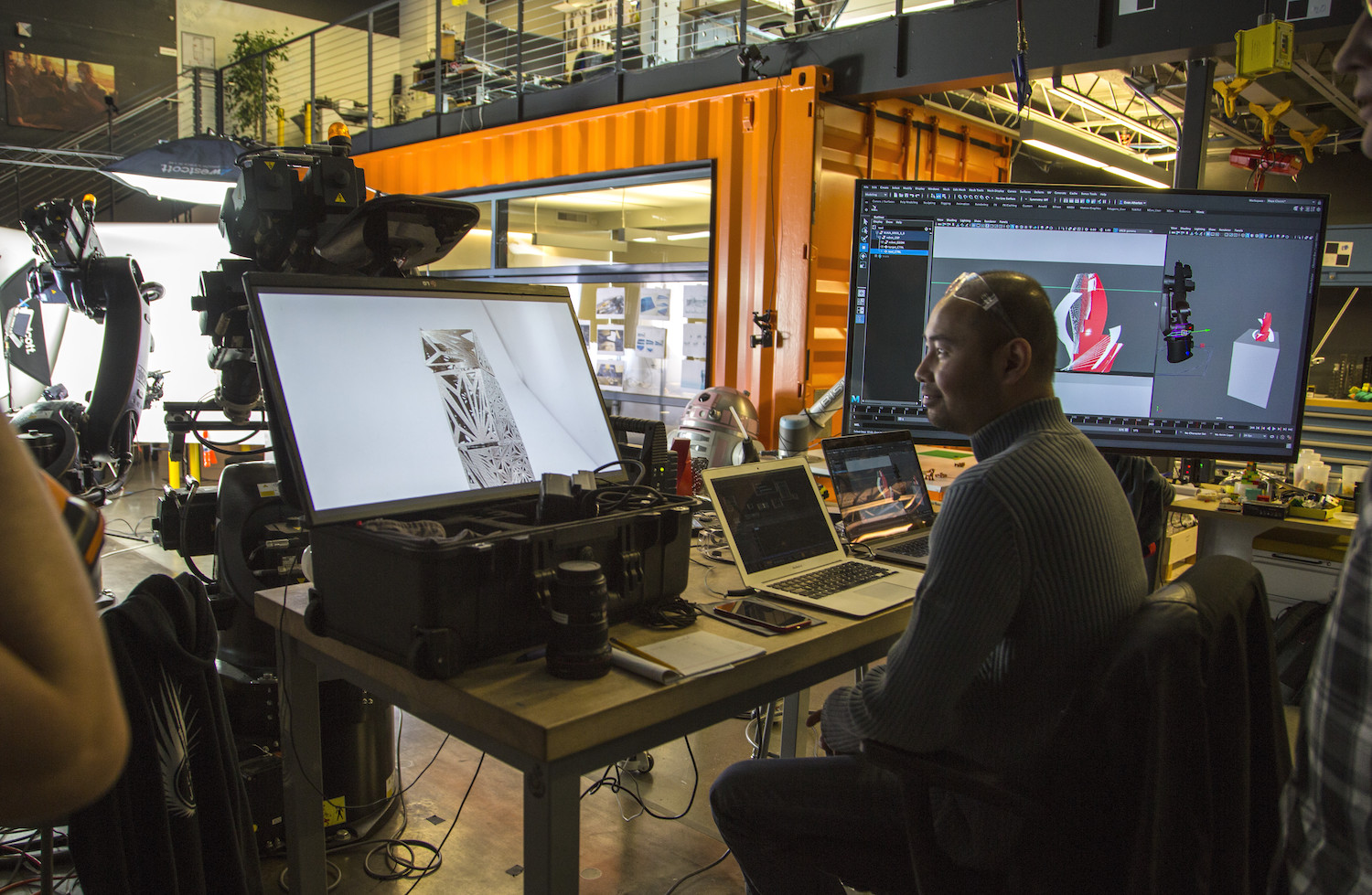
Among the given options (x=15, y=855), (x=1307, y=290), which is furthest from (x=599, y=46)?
(x=15, y=855)

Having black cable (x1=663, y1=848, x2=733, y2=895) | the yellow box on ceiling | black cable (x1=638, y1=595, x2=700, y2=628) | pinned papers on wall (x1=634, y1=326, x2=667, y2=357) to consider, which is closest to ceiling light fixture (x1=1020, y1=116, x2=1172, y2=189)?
pinned papers on wall (x1=634, y1=326, x2=667, y2=357)

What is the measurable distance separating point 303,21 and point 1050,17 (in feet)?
38.5

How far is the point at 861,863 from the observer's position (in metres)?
1.47

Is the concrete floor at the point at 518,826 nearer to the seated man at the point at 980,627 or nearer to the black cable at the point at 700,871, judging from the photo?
the black cable at the point at 700,871

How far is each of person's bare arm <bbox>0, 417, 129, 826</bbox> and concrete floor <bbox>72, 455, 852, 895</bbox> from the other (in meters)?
1.70

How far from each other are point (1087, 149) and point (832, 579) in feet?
21.9

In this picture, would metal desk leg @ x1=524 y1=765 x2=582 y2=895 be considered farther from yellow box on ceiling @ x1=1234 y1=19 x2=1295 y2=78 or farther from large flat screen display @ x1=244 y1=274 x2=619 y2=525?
yellow box on ceiling @ x1=1234 y1=19 x2=1295 y2=78

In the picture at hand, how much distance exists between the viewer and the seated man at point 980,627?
48.8 inches

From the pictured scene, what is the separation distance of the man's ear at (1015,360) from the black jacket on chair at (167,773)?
4.88 feet

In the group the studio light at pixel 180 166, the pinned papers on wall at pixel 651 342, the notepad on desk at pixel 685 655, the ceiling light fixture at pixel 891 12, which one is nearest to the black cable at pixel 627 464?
the notepad on desk at pixel 685 655

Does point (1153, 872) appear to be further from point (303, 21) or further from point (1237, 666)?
point (303, 21)

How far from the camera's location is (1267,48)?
274 cm

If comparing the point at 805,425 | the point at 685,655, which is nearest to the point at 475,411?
the point at 685,655

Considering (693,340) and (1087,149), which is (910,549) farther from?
(1087,149)
